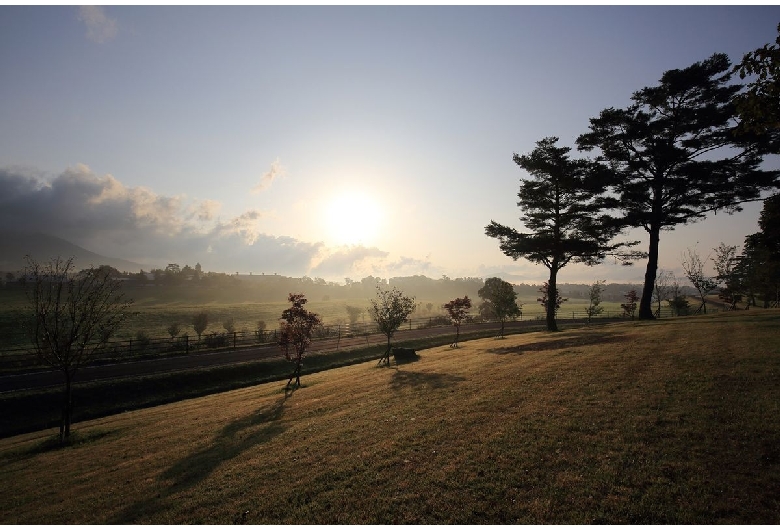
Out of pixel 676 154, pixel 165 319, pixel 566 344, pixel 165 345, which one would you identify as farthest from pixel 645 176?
pixel 165 319

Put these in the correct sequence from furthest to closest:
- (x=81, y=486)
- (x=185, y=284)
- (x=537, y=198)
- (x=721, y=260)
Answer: (x=185, y=284), (x=721, y=260), (x=537, y=198), (x=81, y=486)

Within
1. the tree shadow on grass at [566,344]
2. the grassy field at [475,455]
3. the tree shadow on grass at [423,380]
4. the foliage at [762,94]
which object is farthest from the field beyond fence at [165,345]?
A: the foliage at [762,94]

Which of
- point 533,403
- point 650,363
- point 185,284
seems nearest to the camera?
point 533,403

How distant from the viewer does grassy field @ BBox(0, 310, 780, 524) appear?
270 inches

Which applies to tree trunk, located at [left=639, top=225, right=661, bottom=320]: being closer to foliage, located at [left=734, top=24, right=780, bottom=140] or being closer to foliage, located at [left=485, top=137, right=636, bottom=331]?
foliage, located at [left=485, top=137, right=636, bottom=331]

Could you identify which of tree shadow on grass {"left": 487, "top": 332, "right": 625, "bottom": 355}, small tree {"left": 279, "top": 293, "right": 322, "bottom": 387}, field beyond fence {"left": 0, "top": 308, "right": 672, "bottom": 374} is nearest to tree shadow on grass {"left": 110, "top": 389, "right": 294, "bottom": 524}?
small tree {"left": 279, "top": 293, "right": 322, "bottom": 387}

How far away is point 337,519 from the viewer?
714cm

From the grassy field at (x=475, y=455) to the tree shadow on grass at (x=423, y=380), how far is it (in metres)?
0.21

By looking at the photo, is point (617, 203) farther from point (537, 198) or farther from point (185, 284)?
point (185, 284)

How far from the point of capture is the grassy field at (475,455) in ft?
22.5

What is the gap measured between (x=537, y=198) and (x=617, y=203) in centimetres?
655

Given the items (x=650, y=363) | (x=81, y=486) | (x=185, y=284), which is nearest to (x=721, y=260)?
(x=650, y=363)

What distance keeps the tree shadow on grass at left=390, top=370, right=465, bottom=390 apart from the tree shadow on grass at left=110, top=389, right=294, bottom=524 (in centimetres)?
611

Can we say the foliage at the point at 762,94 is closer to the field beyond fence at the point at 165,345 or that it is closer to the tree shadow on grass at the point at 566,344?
the tree shadow on grass at the point at 566,344
